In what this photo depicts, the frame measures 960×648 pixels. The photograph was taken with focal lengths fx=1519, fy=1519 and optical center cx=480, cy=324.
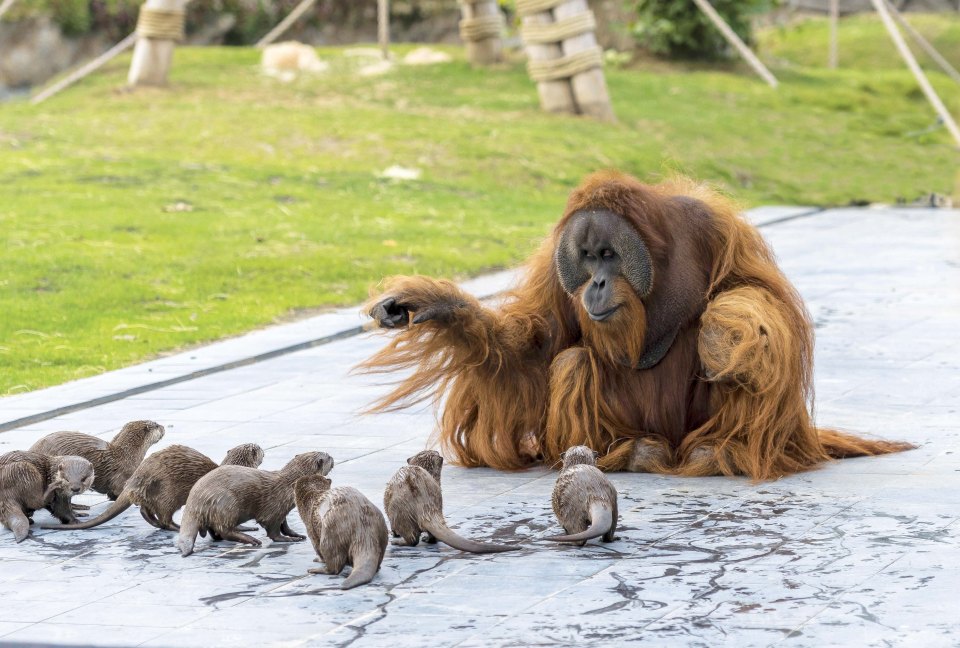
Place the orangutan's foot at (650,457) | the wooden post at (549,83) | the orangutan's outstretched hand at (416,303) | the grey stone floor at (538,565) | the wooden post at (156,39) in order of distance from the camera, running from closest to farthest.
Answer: the grey stone floor at (538,565)
the orangutan's outstretched hand at (416,303)
the orangutan's foot at (650,457)
the wooden post at (549,83)
the wooden post at (156,39)

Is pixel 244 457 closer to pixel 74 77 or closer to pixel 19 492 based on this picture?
pixel 19 492

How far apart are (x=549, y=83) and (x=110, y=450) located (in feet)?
39.7

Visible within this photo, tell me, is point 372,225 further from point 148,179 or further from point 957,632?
point 957,632

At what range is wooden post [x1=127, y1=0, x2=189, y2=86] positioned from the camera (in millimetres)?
16109

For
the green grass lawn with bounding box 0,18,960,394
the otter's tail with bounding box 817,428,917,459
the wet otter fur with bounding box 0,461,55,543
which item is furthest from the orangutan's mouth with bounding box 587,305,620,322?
the green grass lawn with bounding box 0,18,960,394

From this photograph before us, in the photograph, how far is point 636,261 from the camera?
4.95m

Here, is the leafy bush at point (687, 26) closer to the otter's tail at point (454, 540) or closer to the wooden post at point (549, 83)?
the wooden post at point (549, 83)

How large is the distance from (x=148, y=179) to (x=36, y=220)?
181 cm

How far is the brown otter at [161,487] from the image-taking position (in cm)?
438

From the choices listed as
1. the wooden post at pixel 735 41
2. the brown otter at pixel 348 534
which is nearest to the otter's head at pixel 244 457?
the brown otter at pixel 348 534

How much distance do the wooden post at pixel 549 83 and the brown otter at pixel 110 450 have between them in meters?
11.6

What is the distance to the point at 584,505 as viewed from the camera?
13.6ft

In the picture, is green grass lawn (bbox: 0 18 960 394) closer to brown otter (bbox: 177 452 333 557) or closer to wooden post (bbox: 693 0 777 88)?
wooden post (bbox: 693 0 777 88)

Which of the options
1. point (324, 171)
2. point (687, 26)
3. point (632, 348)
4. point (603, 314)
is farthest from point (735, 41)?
point (603, 314)
